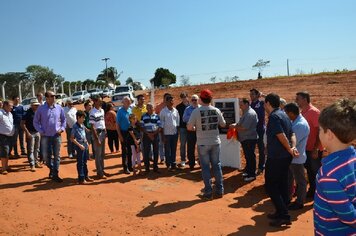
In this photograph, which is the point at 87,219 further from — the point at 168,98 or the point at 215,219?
the point at 168,98

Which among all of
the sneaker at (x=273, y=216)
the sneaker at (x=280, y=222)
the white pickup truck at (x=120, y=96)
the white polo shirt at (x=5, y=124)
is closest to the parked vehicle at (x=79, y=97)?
the white pickup truck at (x=120, y=96)

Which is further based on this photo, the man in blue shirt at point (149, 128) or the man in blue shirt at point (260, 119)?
the man in blue shirt at point (149, 128)

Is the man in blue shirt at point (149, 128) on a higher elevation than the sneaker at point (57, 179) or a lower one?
higher

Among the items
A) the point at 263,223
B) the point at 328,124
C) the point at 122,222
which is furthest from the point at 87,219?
the point at 328,124

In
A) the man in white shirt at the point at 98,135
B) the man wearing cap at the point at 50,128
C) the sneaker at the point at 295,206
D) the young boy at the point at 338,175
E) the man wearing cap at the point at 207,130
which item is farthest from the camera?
the man in white shirt at the point at 98,135

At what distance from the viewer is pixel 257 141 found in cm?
818

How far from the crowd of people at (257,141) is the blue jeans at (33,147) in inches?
1.1

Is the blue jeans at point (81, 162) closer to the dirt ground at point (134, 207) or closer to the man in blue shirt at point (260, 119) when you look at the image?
the dirt ground at point (134, 207)

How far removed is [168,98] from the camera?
29.3 ft

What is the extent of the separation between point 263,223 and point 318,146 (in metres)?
1.81

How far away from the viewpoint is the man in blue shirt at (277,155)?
16.8 feet

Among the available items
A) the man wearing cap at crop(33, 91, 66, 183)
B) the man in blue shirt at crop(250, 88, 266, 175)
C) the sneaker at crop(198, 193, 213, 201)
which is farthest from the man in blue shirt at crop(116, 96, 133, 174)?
the man in blue shirt at crop(250, 88, 266, 175)

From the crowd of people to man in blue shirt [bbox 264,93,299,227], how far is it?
1 cm

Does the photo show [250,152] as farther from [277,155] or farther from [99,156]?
[99,156]
